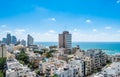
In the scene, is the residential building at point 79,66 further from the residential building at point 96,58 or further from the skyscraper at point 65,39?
the skyscraper at point 65,39

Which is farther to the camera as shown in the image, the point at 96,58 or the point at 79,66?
the point at 96,58

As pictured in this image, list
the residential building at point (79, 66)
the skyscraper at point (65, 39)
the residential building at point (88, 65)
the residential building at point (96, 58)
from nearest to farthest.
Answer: the residential building at point (79, 66), the residential building at point (88, 65), the residential building at point (96, 58), the skyscraper at point (65, 39)

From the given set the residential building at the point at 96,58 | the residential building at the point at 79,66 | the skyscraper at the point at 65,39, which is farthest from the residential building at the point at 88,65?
the skyscraper at the point at 65,39

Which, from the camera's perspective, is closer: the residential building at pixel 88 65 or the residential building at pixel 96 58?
the residential building at pixel 88 65

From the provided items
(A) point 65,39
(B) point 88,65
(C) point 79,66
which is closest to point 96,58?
(B) point 88,65

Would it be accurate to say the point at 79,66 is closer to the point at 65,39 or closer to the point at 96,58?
the point at 96,58

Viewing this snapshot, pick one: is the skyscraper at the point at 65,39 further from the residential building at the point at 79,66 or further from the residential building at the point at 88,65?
the residential building at the point at 79,66

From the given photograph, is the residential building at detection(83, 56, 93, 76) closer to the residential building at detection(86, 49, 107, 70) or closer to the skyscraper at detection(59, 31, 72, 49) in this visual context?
the residential building at detection(86, 49, 107, 70)

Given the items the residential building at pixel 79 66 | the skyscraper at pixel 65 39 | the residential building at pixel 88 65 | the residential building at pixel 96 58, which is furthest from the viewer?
the skyscraper at pixel 65 39

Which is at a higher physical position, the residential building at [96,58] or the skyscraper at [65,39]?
the skyscraper at [65,39]

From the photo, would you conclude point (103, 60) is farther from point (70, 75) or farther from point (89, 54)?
point (70, 75)

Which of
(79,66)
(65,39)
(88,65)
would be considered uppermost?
(65,39)
